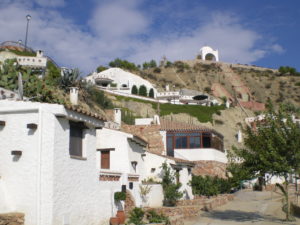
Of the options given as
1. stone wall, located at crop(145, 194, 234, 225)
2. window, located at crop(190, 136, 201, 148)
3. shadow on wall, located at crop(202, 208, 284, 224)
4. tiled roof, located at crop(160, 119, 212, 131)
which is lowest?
shadow on wall, located at crop(202, 208, 284, 224)

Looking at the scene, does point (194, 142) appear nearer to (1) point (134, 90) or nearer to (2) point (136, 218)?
(2) point (136, 218)

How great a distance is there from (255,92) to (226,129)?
1874 inches

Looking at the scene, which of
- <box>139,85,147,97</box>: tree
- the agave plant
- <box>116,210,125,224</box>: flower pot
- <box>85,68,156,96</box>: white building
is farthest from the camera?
<box>139,85,147,97</box>: tree

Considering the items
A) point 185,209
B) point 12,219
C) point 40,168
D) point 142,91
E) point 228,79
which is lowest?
point 185,209

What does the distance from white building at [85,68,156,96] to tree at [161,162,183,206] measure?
44459 millimetres

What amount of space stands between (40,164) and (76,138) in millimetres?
2078

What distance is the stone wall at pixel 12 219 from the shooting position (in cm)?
995

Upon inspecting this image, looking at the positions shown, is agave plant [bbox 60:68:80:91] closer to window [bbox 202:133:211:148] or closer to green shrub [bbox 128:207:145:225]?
window [bbox 202:133:211:148]

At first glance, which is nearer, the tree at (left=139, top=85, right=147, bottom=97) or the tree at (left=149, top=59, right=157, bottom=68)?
the tree at (left=139, top=85, right=147, bottom=97)

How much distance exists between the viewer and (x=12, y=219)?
10180 millimetres

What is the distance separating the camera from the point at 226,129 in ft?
200

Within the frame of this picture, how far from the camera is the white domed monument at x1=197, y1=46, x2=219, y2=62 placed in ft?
413

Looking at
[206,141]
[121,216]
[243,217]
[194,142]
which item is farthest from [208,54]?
[121,216]

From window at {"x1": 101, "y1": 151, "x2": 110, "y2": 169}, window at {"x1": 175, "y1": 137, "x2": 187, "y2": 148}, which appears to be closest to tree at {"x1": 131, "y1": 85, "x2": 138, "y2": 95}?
window at {"x1": 175, "y1": 137, "x2": 187, "y2": 148}
